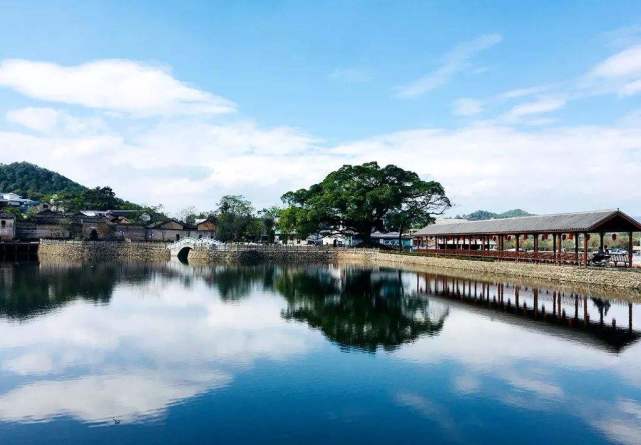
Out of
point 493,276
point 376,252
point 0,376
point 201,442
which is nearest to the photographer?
point 201,442

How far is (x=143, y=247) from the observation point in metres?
63.4

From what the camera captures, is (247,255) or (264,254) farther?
(264,254)

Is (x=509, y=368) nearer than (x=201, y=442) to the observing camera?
No

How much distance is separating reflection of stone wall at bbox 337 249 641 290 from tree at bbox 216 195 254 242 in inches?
970

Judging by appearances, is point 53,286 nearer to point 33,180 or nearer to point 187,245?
point 187,245

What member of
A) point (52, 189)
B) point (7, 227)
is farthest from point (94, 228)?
point (52, 189)

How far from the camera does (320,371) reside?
1391 centimetres

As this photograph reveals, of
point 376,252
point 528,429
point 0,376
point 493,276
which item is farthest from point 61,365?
point 376,252

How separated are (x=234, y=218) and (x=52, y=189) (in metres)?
83.9

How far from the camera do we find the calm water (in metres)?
10.1

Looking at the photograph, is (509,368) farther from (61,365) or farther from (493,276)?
(493,276)

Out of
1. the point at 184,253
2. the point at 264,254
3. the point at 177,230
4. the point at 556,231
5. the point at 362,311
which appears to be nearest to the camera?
the point at 362,311

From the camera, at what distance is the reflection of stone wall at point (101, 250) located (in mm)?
61781

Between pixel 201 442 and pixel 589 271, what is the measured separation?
27.7 meters
